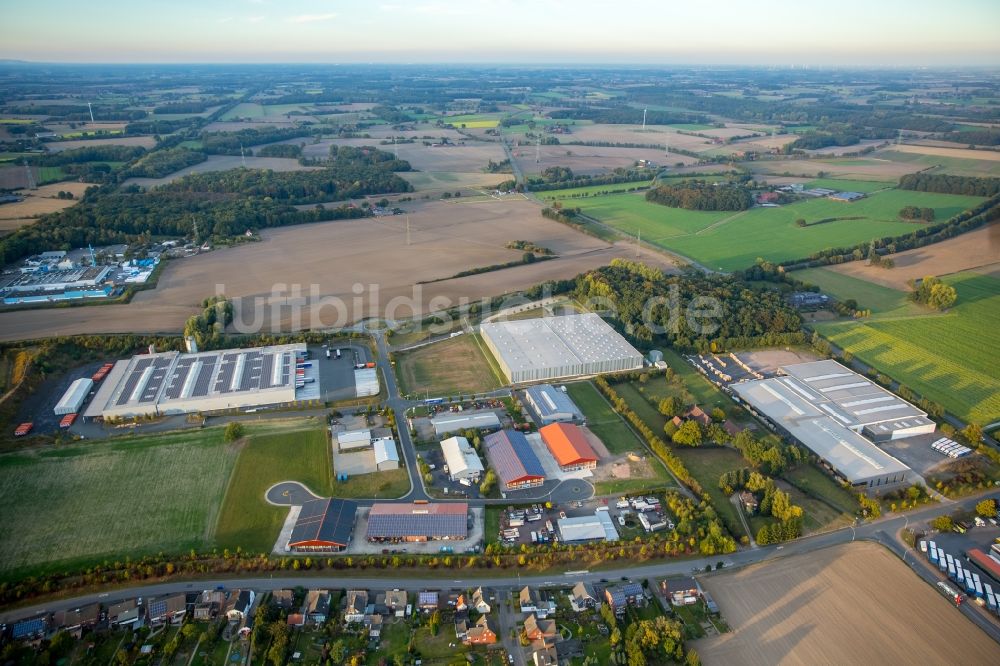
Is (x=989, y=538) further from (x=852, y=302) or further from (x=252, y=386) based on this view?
(x=252, y=386)

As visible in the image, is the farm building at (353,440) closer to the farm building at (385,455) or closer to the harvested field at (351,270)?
the farm building at (385,455)

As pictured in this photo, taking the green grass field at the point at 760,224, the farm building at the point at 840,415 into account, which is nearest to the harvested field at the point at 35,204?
the green grass field at the point at 760,224

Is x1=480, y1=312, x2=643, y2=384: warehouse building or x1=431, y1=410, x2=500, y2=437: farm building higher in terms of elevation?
x1=480, y1=312, x2=643, y2=384: warehouse building

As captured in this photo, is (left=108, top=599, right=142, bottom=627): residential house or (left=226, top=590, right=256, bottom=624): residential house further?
(left=226, top=590, right=256, bottom=624): residential house

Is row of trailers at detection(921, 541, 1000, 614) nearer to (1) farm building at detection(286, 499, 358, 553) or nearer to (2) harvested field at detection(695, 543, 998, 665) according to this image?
(2) harvested field at detection(695, 543, 998, 665)

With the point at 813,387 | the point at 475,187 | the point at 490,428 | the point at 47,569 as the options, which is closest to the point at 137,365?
the point at 47,569

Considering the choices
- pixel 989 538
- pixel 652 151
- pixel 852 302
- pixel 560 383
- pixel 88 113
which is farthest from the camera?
pixel 88 113

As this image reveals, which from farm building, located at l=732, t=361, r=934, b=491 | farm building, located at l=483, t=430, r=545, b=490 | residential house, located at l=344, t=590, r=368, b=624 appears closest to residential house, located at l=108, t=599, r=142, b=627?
residential house, located at l=344, t=590, r=368, b=624
